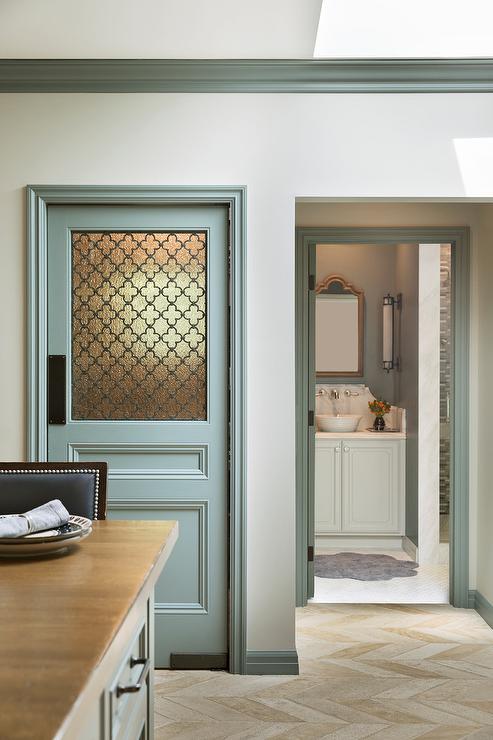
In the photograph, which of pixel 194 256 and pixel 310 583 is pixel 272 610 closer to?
pixel 310 583

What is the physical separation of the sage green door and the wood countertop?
1.36m

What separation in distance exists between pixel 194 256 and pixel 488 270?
172 centimetres

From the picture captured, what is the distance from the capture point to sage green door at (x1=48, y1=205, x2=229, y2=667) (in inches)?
140

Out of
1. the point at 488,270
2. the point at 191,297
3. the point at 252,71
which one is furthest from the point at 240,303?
the point at 488,270

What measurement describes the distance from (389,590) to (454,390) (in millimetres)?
1371

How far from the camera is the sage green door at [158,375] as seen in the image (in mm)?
3547

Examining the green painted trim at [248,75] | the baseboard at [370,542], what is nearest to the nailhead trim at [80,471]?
the green painted trim at [248,75]

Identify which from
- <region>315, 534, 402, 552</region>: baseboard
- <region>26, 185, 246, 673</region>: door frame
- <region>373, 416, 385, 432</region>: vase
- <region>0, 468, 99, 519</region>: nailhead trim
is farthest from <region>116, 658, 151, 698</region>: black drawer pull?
<region>373, 416, 385, 432</region>: vase

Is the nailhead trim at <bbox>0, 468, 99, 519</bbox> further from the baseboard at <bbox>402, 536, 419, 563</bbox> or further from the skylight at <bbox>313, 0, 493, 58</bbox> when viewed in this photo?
the baseboard at <bbox>402, 536, 419, 563</bbox>

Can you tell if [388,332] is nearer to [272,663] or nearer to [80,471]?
[272,663]

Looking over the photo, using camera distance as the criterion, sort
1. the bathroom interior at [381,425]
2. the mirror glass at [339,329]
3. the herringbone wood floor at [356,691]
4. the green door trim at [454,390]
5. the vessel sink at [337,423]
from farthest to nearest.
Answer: the mirror glass at [339,329]
the vessel sink at [337,423]
the bathroom interior at [381,425]
the green door trim at [454,390]
the herringbone wood floor at [356,691]

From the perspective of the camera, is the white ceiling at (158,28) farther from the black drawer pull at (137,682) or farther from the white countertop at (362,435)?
the white countertop at (362,435)

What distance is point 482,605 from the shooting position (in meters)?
4.32

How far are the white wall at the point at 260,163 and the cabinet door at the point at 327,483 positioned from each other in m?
2.52
